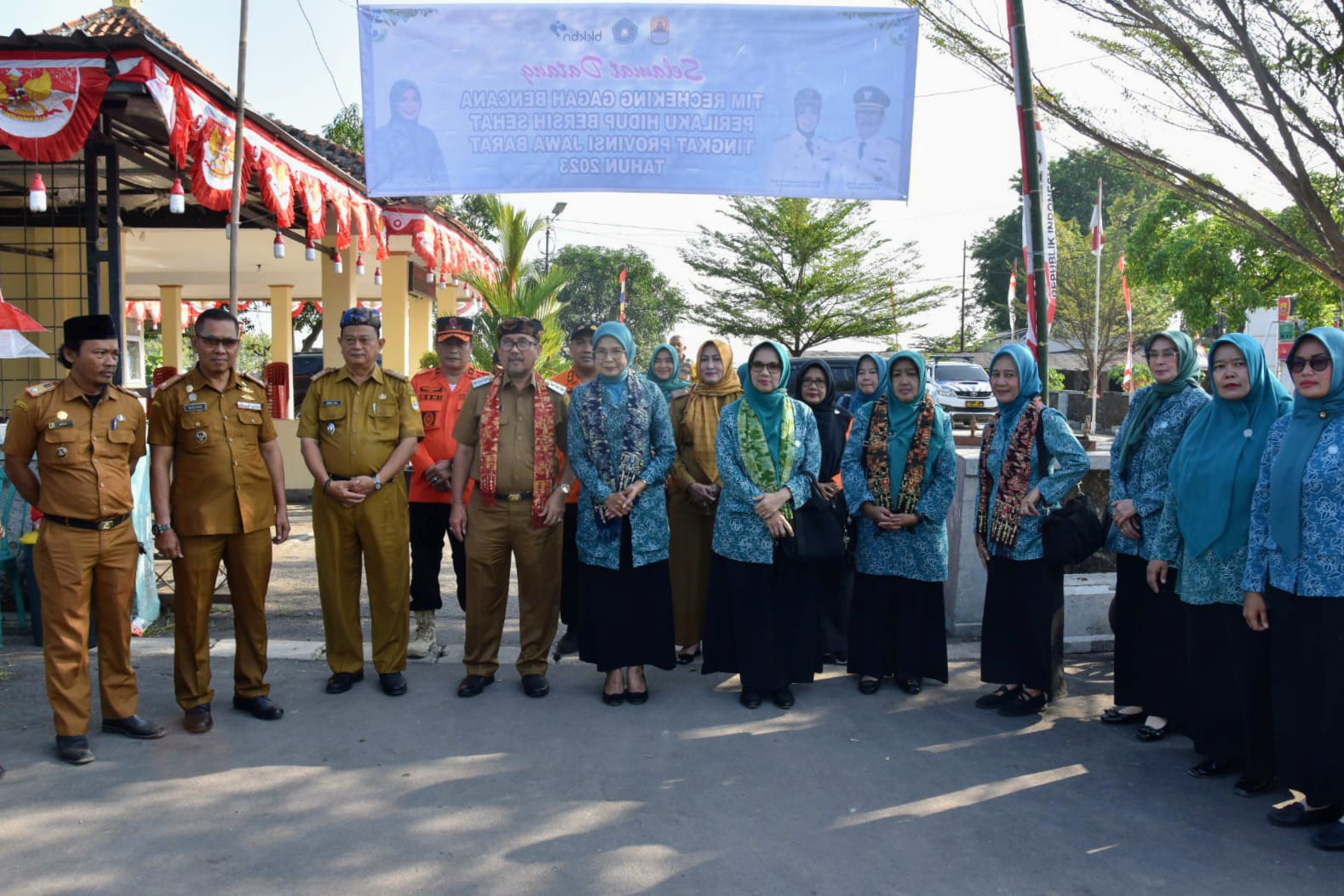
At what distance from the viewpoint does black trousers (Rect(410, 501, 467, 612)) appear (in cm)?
554

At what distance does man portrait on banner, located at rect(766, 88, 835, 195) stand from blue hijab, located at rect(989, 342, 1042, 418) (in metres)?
1.37

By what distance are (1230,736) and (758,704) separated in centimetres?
198

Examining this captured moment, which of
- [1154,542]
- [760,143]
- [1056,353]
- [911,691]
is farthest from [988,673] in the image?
[1056,353]

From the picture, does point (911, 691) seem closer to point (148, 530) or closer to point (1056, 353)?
point (148, 530)

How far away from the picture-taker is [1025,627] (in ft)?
15.2

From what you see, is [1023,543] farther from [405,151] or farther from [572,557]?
[405,151]

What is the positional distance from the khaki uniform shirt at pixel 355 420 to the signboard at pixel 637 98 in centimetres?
109

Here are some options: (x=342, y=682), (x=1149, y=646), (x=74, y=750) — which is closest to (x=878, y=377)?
(x=1149, y=646)

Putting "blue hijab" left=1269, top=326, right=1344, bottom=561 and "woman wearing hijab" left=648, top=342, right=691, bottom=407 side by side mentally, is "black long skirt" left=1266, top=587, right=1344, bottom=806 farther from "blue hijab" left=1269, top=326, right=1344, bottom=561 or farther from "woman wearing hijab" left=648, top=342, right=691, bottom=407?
"woman wearing hijab" left=648, top=342, right=691, bottom=407

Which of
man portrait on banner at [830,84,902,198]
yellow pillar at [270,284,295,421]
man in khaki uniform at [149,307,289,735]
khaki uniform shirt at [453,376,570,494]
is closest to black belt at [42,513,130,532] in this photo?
man in khaki uniform at [149,307,289,735]

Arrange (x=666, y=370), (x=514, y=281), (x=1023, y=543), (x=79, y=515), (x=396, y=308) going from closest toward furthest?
(x=79, y=515), (x=1023, y=543), (x=666, y=370), (x=514, y=281), (x=396, y=308)

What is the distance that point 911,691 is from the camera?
4934mm

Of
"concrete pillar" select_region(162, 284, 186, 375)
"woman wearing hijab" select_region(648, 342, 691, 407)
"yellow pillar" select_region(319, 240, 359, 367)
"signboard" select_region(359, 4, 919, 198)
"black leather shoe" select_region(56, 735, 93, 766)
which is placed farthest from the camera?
"concrete pillar" select_region(162, 284, 186, 375)

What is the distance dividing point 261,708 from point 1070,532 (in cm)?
375
